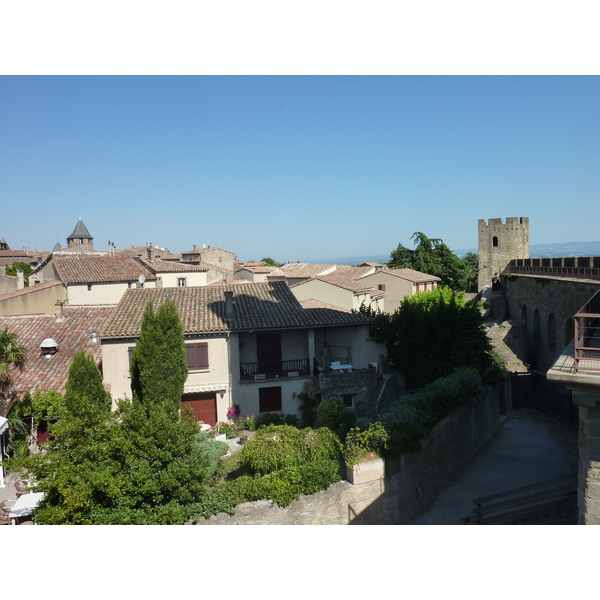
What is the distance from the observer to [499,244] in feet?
149

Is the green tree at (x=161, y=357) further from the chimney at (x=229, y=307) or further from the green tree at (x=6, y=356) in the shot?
the green tree at (x=6, y=356)

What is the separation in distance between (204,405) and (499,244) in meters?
35.3

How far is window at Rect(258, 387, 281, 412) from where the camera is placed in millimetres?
18922

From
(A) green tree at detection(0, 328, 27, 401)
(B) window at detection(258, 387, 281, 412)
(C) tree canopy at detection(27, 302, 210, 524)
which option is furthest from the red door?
(C) tree canopy at detection(27, 302, 210, 524)

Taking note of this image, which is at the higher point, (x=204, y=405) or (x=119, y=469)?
(x=119, y=469)

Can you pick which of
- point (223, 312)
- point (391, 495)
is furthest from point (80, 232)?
point (391, 495)

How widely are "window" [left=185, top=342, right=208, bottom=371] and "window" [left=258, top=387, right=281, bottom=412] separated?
245 centimetres

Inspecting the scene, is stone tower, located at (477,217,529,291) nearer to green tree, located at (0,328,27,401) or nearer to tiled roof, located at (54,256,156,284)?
tiled roof, located at (54,256,156,284)

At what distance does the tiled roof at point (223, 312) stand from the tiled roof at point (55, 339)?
6.59ft

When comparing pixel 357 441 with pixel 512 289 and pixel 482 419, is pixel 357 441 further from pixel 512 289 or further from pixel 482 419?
Answer: pixel 512 289

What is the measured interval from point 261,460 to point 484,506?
495cm

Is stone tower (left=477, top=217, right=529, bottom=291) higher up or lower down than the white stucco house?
higher up

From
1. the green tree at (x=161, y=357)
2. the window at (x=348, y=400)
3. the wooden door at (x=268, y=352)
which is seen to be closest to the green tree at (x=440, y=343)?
the window at (x=348, y=400)

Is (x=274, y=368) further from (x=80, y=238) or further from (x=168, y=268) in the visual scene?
(x=80, y=238)
